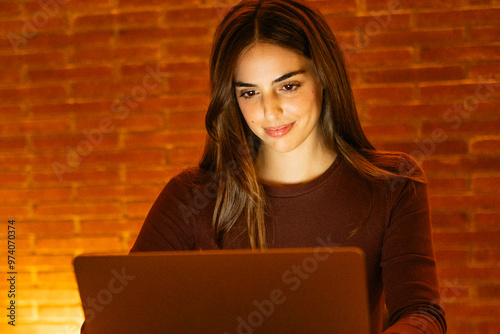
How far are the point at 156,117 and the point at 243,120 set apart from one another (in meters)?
0.76

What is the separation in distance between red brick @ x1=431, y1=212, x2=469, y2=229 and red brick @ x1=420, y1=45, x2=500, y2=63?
0.55 meters

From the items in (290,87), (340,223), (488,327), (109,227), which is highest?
(290,87)

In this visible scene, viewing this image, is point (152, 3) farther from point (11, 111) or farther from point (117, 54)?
point (11, 111)

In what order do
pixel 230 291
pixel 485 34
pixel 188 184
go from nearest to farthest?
pixel 230 291 → pixel 188 184 → pixel 485 34

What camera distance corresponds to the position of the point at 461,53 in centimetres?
199

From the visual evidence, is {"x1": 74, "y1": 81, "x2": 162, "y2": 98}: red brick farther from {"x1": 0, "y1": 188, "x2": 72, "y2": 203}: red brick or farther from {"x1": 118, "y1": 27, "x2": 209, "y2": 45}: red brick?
{"x1": 0, "y1": 188, "x2": 72, "y2": 203}: red brick

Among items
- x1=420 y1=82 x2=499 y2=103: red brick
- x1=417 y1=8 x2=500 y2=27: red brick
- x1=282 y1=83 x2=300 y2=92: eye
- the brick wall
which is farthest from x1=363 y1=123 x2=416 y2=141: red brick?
x1=282 y1=83 x2=300 y2=92: eye

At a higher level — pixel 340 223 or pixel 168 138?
pixel 168 138

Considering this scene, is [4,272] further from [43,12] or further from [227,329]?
[227,329]

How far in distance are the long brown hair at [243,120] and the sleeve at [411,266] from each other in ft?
0.25

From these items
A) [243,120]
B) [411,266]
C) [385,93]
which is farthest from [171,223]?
[385,93]

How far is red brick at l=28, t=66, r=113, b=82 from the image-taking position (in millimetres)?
2193

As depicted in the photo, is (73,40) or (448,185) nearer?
(448,185)

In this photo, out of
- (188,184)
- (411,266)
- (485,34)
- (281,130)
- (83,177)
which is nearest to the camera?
(411,266)
